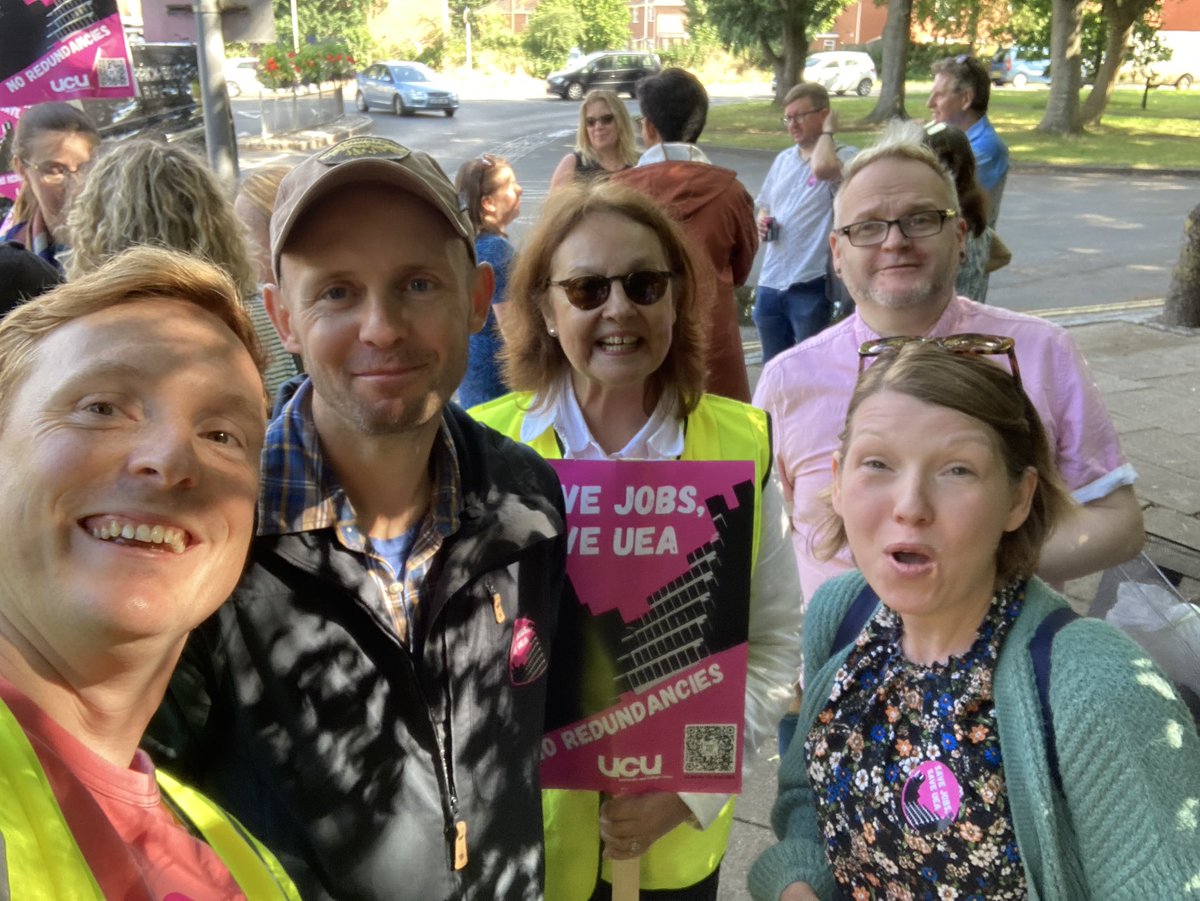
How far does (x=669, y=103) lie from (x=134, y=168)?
330 cm

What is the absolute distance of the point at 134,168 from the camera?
3131 mm

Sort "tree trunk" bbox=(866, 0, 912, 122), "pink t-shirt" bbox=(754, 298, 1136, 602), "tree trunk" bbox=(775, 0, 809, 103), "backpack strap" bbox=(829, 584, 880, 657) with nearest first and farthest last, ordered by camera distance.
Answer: "backpack strap" bbox=(829, 584, 880, 657)
"pink t-shirt" bbox=(754, 298, 1136, 602)
"tree trunk" bbox=(866, 0, 912, 122)
"tree trunk" bbox=(775, 0, 809, 103)

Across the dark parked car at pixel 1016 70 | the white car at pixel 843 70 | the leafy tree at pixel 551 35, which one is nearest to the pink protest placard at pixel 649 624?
the white car at pixel 843 70

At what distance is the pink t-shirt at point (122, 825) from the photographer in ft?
3.37

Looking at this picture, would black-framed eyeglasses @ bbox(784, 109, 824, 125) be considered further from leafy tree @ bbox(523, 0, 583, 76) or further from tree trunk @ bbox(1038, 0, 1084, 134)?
leafy tree @ bbox(523, 0, 583, 76)

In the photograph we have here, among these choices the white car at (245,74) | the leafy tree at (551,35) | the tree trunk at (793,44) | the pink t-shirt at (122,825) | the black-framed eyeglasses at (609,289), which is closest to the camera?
the pink t-shirt at (122,825)

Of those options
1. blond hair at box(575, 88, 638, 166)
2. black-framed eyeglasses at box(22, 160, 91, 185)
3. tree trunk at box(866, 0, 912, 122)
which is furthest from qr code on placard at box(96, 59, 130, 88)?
tree trunk at box(866, 0, 912, 122)

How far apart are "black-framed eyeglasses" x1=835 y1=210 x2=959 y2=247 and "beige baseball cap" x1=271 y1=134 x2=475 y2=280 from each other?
147cm

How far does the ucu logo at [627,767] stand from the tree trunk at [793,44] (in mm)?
33671

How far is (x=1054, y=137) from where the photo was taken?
86.2 ft

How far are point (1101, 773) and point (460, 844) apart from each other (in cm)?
97

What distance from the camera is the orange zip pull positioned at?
5.26 ft

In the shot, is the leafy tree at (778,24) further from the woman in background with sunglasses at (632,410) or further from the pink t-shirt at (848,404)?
the woman in background with sunglasses at (632,410)

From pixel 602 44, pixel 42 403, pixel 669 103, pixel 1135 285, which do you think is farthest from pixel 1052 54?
pixel 602 44
